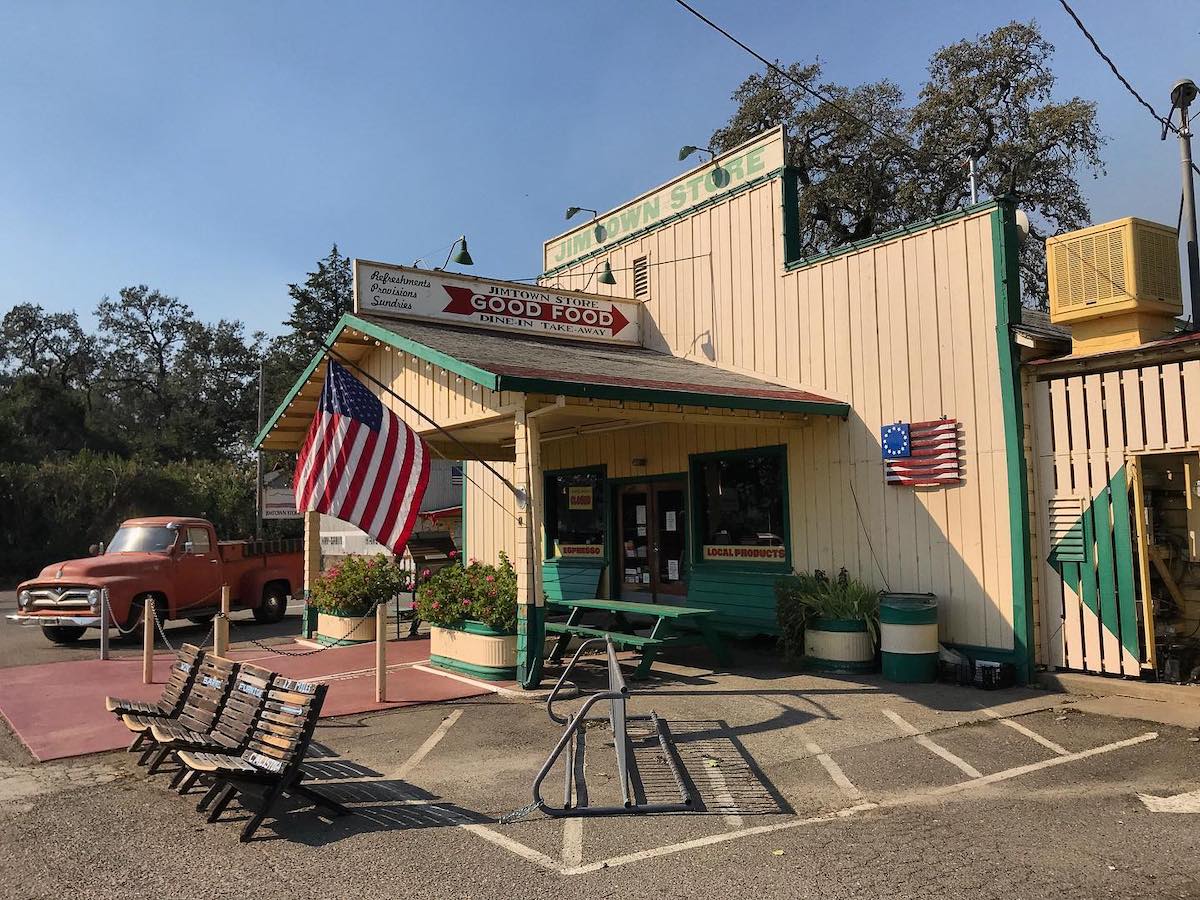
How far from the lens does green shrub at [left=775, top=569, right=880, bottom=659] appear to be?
10.1 m

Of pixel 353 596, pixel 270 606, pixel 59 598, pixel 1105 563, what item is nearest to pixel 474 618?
pixel 353 596

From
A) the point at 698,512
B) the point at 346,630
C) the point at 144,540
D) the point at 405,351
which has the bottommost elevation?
the point at 346,630

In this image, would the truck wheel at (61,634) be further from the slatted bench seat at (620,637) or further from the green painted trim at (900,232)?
the green painted trim at (900,232)

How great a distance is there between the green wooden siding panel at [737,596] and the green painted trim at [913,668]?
6.00ft

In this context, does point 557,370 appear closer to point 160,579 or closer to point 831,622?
point 831,622

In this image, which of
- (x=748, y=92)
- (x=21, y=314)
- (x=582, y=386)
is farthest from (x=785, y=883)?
(x=21, y=314)

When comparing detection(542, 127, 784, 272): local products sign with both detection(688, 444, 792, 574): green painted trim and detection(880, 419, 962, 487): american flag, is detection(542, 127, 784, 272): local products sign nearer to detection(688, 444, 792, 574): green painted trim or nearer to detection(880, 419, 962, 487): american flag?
detection(688, 444, 792, 574): green painted trim

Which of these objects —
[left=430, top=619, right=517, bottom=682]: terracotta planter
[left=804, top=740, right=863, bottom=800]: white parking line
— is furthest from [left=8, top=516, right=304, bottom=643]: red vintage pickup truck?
[left=804, top=740, right=863, bottom=800]: white parking line

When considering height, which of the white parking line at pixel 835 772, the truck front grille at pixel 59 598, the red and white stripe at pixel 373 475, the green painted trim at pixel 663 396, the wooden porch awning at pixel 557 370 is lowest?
the white parking line at pixel 835 772

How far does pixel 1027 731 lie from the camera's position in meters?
7.41

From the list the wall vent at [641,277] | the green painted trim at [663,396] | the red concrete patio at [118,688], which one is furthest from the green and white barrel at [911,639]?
the wall vent at [641,277]

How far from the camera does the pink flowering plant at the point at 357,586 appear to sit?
42.6 ft

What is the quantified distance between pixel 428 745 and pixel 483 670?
2.63 meters

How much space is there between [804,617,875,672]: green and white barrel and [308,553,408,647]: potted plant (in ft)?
21.0
